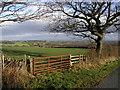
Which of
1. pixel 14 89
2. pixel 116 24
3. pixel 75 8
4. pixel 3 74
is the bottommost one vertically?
pixel 14 89

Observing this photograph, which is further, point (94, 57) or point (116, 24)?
point (116, 24)

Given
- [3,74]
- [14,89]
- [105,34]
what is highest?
[105,34]

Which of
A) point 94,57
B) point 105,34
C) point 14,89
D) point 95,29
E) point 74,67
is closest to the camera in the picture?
point 14,89

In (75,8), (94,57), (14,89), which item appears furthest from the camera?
(75,8)

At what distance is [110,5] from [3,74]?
43.1ft

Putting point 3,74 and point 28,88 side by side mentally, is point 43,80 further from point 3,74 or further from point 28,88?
point 3,74

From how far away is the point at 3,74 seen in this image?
5.75 meters

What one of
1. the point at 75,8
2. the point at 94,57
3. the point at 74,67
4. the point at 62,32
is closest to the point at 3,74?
the point at 74,67

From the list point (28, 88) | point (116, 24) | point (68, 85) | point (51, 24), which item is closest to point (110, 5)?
point (116, 24)

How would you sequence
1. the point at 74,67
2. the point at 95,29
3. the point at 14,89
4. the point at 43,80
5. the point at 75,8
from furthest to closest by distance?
the point at 95,29 < the point at 75,8 < the point at 74,67 < the point at 43,80 < the point at 14,89

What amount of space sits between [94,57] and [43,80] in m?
6.81

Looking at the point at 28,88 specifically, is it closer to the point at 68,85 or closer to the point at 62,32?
the point at 68,85

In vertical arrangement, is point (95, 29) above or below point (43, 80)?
above

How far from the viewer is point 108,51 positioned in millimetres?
16391
